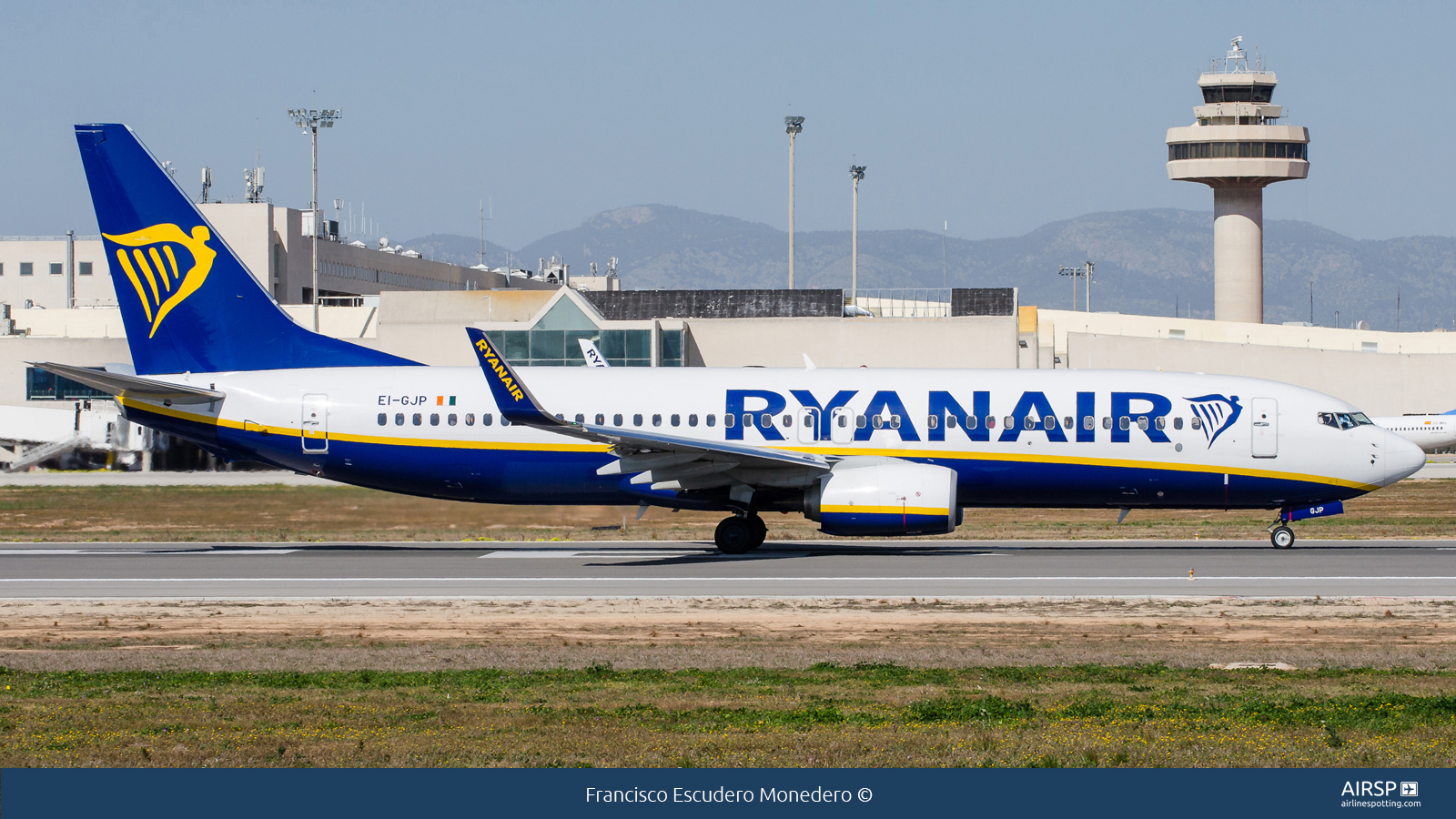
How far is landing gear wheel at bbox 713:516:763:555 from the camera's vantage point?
99.3 feet

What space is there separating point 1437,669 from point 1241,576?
9.24 metres

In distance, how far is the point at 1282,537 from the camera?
30.6m

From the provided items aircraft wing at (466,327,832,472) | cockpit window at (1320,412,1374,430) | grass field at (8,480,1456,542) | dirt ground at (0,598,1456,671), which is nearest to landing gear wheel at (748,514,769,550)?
aircraft wing at (466,327,832,472)

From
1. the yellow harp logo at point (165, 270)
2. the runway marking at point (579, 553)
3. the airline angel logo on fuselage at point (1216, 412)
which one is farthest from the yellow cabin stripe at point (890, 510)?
the yellow harp logo at point (165, 270)

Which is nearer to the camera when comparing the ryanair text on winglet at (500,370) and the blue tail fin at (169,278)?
the ryanair text on winglet at (500,370)

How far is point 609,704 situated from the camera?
1388 centimetres

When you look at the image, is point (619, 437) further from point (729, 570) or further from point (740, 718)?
point (740, 718)

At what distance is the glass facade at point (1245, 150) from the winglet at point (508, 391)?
10031 cm

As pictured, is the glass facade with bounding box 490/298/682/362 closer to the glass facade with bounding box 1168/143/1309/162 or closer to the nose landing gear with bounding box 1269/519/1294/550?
the nose landing gear with bounding box 1269/519/1294/550

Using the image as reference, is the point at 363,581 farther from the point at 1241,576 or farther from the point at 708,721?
the point at 1241,576

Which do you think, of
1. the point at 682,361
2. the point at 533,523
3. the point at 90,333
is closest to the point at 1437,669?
the point at 533,523

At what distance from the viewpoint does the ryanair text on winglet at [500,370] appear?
1074 inches

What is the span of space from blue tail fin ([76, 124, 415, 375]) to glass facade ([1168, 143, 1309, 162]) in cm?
9875

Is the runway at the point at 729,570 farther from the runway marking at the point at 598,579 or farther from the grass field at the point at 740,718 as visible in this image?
the grass field at the point at 740,718
